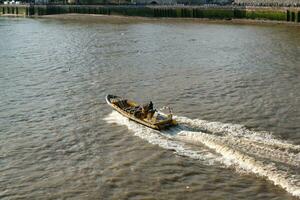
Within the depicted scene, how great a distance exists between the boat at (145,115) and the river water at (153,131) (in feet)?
1.47

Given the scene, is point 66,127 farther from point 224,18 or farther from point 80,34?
point 224,18

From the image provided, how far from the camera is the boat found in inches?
973

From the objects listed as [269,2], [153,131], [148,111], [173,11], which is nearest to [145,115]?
[148,111]

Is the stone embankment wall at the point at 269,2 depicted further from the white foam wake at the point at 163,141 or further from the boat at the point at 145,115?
the white foam wake at the point at 163,141

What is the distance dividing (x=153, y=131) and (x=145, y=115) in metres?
1.39

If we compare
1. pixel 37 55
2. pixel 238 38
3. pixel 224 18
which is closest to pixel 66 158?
Result: pixel 37 55

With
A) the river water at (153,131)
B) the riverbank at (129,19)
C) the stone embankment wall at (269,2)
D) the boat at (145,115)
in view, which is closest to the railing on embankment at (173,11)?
the riverbank at (129,19)

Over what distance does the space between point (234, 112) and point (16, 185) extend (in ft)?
46.2

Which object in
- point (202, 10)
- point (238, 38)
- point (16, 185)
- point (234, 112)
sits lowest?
point (16, 185)

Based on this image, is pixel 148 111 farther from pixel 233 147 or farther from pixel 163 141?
pixel 233 147

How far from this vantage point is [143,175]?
20.3 m

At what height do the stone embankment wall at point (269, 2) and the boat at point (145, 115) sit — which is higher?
the stone embankment wall at point (269, 2)

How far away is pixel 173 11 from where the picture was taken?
319 feet

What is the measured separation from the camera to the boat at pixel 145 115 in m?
24.7
